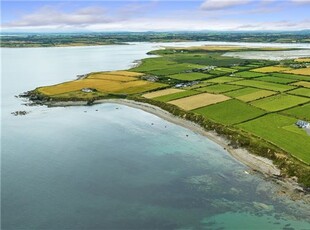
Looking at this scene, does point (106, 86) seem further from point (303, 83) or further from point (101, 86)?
point (303, 83)

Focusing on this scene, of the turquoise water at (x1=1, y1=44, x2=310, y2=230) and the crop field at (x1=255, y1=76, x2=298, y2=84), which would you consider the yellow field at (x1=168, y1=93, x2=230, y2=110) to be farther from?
the crop field at (x1=255, y1=76, x2=298, y2=84)

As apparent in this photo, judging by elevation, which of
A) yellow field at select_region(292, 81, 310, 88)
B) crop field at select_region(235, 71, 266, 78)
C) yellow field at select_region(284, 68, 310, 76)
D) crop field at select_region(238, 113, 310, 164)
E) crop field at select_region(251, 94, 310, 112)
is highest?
yellow field at select_region(284, 68, 310, 76)

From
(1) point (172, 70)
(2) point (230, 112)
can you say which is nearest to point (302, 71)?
(1) point (172, 70)

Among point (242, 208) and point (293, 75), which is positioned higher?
point (293, 75)

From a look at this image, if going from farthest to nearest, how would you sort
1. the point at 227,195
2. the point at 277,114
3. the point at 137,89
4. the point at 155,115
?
the point at 137,89, the point at 155,115, the point at 277,114, the point at 227,195

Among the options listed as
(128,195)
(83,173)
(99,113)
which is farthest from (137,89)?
(128,195)

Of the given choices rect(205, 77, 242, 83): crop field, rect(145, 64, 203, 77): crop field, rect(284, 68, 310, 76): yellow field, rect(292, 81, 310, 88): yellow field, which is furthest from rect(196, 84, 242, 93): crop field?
rect(284, 68, 310, 76): yellow field

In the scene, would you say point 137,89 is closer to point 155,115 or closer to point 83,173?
point 155,115
